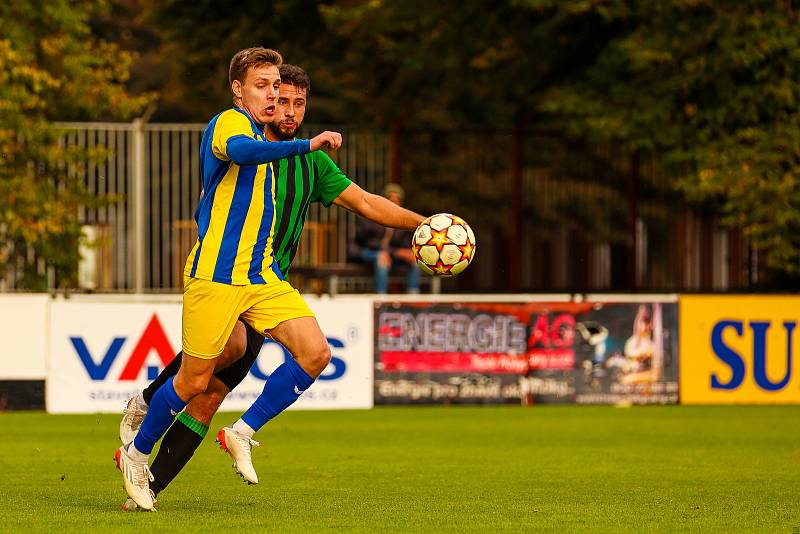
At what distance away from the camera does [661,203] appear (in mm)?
21766

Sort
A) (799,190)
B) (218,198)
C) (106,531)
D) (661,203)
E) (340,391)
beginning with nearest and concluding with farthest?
(106,531) < (218,198) < (340,391) < (799,190) < (661,203)

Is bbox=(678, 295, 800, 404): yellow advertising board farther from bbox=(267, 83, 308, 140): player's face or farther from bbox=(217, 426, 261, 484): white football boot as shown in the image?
bbox=(217, 426, 261, 484): white football boot

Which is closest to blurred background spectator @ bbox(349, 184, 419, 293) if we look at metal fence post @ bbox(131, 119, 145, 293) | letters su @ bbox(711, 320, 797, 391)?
metal fence post @ bbox(131, 119, 145, 293)

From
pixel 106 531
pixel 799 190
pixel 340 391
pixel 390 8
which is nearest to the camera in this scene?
pixel 106 531

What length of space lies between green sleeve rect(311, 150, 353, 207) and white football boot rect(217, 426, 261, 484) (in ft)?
4.07

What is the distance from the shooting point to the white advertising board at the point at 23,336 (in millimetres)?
15750

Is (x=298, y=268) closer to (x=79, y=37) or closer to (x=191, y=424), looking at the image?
(x=79, y=37)

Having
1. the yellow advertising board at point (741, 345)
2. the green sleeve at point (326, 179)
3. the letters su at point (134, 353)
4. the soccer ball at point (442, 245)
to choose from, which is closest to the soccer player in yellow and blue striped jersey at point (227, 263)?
the green sleeve at point (326, 179)

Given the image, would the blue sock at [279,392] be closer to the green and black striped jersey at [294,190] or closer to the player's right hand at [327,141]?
the green and black striped jersey at [294,190]

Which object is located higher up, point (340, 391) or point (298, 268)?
point (298, 268)

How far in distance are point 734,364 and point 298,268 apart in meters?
5.51

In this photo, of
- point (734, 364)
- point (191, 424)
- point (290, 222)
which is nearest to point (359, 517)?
point (191, 424)

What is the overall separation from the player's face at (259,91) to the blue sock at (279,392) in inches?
46.8

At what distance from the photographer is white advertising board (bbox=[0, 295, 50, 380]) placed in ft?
51.7
